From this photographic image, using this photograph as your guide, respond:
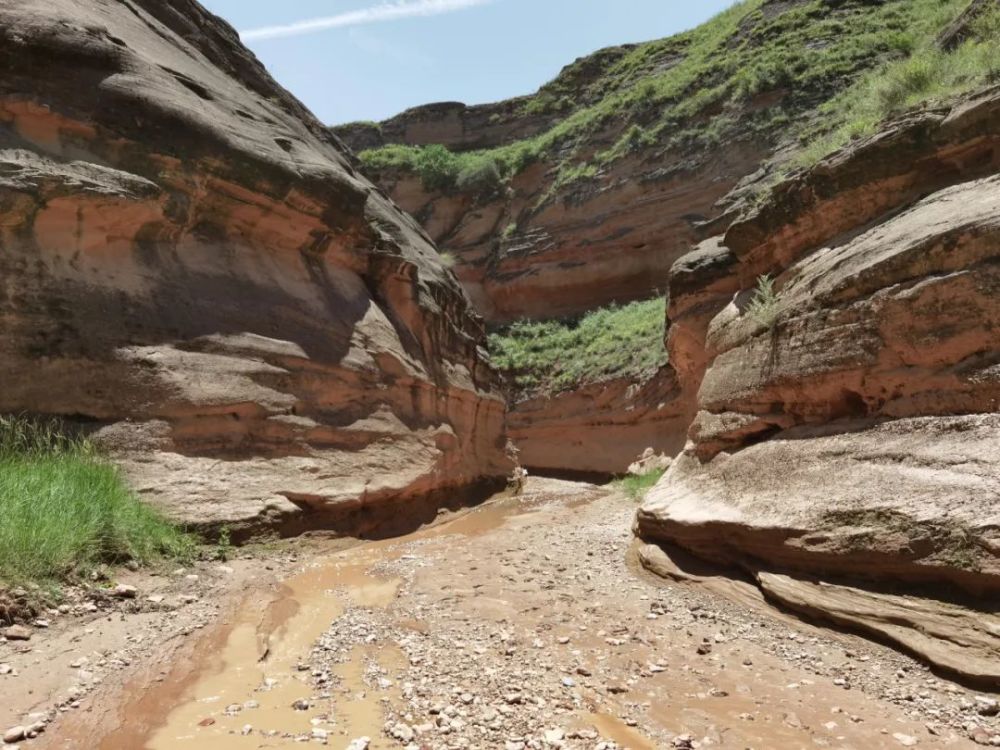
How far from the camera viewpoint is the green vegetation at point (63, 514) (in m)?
4.78

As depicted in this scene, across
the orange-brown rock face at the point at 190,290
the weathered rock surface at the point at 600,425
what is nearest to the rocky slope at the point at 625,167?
the weathered rock surface at the point at 600,425

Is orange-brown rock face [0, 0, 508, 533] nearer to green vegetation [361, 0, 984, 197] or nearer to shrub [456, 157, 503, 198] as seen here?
green vegetation [361, 0, 984, 197]

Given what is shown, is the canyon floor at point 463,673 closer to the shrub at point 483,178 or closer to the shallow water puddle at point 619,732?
the shallow water puddle at point 619,732

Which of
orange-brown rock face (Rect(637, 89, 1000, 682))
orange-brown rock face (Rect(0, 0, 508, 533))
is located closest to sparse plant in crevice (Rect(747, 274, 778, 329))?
orange-brown rock face (Rect(637, 89, 1000, 682))

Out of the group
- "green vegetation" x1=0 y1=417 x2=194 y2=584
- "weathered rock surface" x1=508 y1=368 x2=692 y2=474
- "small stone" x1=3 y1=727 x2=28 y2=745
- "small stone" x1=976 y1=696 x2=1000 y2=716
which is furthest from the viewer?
"weathered rock surface" x1=508 y1=368 x2=692 y2=474

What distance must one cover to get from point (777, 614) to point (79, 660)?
4.95 meters

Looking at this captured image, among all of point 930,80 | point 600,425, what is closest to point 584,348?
point 600,425

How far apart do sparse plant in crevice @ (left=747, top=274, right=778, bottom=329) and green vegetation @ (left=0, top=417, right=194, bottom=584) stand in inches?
267

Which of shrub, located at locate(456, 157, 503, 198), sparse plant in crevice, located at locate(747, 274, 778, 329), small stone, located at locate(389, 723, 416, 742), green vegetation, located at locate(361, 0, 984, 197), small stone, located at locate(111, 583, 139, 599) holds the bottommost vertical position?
small stone, located at locate(111, 583, 139, 599)

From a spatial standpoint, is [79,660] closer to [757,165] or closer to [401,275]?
[401,275]

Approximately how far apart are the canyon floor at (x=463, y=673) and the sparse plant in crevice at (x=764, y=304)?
3.27 m

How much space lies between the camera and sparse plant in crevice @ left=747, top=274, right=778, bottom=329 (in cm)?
770

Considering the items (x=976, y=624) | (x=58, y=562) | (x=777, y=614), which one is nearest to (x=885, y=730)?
(x=976, y=624)

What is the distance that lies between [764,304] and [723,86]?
24346mm
